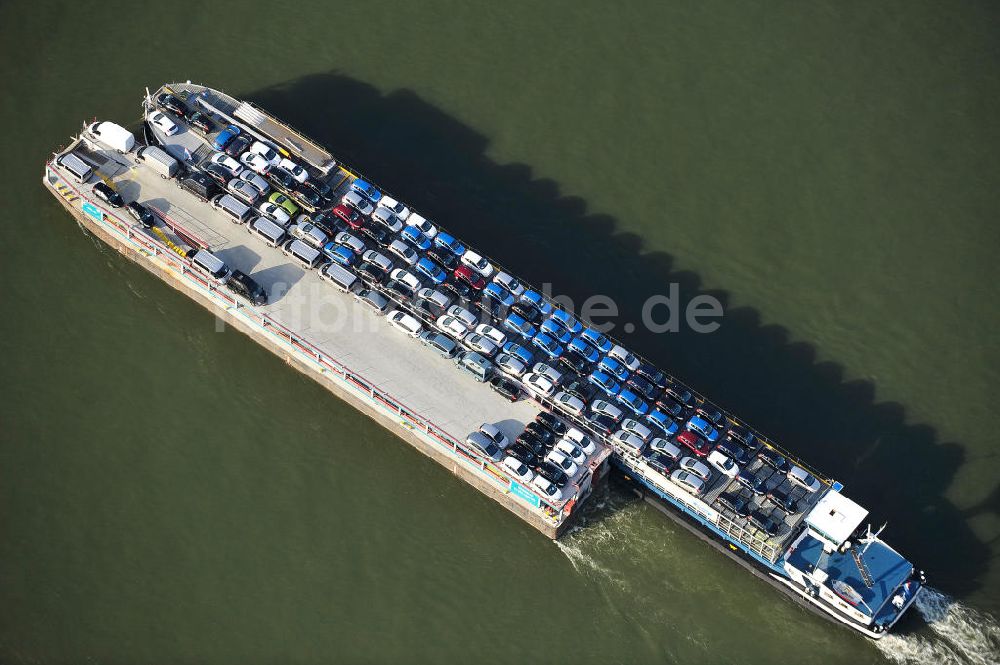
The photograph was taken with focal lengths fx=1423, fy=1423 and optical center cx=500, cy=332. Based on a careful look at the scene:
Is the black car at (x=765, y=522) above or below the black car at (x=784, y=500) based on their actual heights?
below

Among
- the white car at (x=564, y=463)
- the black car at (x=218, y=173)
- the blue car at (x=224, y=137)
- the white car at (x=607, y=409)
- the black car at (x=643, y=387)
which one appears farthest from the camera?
the blue car at (x=224, y=137)

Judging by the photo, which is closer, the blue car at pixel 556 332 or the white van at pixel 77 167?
the blue car at pixel 556 332

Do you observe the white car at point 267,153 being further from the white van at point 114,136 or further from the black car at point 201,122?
the white van at point 114,136

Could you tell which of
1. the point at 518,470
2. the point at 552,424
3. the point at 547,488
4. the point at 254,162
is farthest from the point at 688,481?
the point at 254,162

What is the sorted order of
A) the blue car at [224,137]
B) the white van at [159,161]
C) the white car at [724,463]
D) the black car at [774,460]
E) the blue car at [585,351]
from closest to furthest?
the white car at [724,463] < the black car at [774,460] < the blue car at [585,351] < the white van at [159,161] < the blue car at [224,137]

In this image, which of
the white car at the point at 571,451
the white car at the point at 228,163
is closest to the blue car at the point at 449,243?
the white car at the point at 228,163

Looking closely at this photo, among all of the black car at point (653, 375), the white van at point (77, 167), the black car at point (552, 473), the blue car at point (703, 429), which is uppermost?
the black car at point (653, 375)
